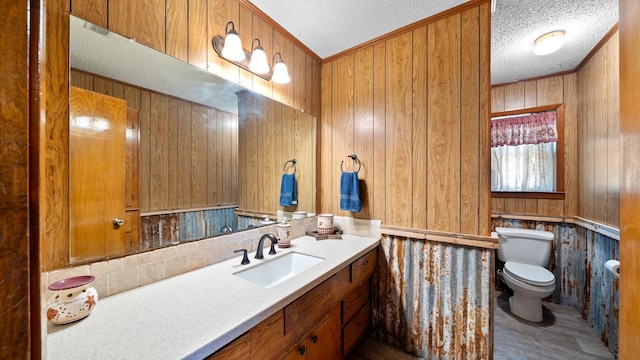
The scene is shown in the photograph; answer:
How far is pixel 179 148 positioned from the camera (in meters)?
1.16

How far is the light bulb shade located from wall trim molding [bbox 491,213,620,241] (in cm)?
290

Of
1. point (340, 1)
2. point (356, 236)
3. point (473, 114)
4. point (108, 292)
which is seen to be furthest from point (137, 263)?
point (473, 114)

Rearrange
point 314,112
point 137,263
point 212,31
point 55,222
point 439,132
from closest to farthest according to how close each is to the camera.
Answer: point 55,222 → point 137,263 → point 212,31 → point 439,132 → point 314,112

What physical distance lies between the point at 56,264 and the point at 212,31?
4.20 feet

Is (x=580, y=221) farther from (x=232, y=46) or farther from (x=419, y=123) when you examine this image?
(x=232, y=46)

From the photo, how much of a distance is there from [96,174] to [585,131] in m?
3.64

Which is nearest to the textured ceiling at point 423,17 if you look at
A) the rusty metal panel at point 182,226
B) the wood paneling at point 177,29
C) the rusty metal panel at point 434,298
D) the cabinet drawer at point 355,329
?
the wood paneling at point 177,29

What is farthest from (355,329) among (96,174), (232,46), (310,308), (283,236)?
(232,46)

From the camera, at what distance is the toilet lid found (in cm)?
193

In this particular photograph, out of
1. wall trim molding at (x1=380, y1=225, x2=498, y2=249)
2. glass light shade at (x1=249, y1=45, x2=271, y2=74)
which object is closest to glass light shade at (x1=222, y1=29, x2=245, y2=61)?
glass light shade at (x1=249, y1=45, x2=271, y2=74)

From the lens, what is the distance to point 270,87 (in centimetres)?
162

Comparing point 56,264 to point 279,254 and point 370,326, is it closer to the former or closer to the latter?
point 279,254

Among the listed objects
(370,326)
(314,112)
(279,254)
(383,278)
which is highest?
(314,112)

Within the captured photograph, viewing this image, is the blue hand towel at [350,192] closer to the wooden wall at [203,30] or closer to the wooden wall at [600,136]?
the wooden wall at [203,30]
